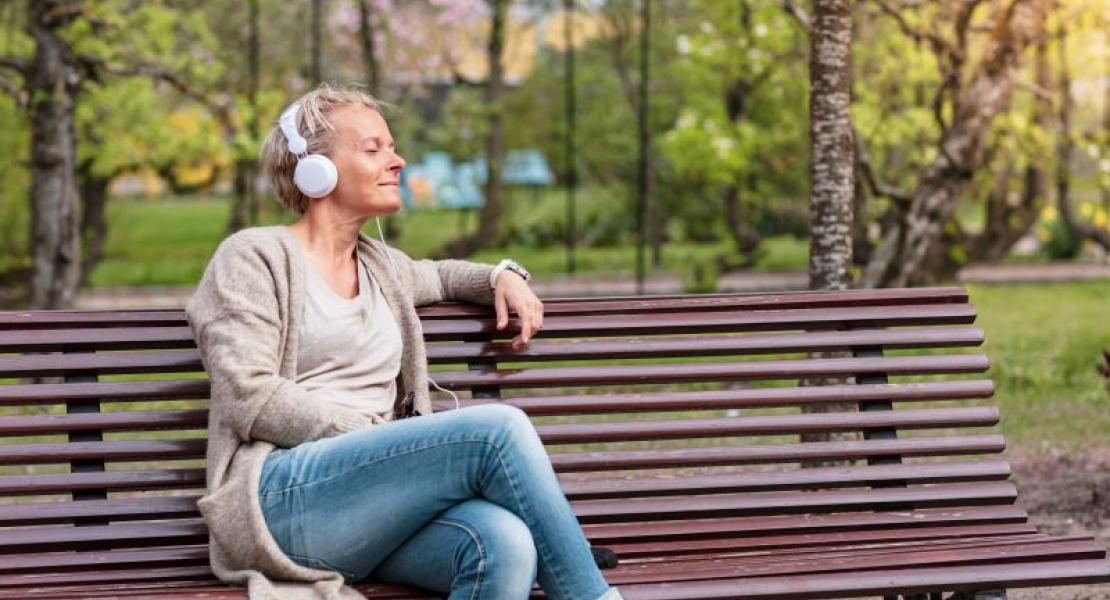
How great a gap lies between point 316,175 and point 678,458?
3.85 ft

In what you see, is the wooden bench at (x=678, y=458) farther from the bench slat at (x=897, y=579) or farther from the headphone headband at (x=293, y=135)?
the headphone headband at (x=293, y=135)

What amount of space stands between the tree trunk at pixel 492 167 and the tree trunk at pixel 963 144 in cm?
1200

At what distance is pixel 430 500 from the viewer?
347cm

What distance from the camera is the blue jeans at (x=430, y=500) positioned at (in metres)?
3.41

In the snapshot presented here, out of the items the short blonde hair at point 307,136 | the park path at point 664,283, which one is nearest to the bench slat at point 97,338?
the short blonde hair at point 307,136

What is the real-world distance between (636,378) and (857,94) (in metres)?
11.9

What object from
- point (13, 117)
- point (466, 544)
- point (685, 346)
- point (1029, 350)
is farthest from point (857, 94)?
point (466, 544)

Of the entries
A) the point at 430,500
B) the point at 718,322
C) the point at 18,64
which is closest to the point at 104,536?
the point at 430,500

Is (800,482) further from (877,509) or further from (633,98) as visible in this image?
(633,98)

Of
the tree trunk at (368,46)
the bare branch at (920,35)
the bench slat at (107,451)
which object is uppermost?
the tree trunk at (368,46)

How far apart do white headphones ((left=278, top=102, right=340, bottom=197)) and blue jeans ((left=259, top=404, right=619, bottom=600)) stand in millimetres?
626

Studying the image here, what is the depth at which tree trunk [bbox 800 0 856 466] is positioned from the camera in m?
5.95

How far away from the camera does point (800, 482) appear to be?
4.11 meters

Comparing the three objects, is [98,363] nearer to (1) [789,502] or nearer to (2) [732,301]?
(2) [732,301]
